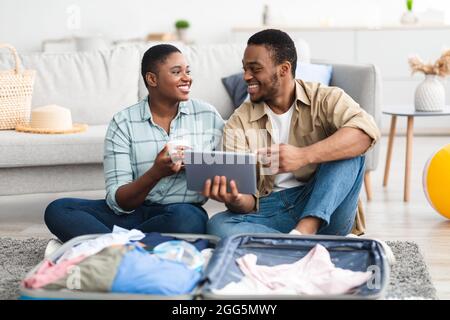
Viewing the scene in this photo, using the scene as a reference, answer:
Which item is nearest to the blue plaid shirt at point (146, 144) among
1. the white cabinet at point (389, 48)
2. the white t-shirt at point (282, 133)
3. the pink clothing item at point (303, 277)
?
the white t-shirt at point (282, 133)

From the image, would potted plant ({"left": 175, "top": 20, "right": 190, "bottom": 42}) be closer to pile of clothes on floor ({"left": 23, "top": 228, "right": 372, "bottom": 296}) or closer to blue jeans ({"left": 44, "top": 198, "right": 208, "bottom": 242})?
blue jeans ({"left": 44, "top": 198, "right": 208, "bottom": 242})

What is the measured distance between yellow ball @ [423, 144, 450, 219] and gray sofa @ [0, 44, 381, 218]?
1.41 feet

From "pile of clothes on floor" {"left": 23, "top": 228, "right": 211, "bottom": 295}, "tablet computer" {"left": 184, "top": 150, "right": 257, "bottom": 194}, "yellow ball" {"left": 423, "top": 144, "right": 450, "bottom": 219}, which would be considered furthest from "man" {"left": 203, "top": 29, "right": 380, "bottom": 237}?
"yellow ball" {"left": 423, "top": 144, "right": 450, "bottom": 219}

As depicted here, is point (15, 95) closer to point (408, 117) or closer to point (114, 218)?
point (114, 218)

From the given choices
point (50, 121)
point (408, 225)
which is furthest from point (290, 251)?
point (50, 121)

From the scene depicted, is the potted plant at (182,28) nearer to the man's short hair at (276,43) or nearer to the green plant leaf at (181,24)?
the green plant leaf at (181,24)

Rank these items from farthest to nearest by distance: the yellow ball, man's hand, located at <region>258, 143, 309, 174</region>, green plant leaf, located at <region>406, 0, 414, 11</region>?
green plant leaf, located at <region>406, 0, 414, 11</region> < the yellow ball < man's hand, located at <region>258, 143, 309, 174</region>

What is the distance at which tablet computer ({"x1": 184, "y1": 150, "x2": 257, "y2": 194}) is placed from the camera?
2.61 meters

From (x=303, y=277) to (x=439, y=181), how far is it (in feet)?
4.90

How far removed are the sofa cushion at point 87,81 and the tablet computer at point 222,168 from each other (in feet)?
5.96

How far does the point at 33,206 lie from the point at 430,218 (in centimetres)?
207

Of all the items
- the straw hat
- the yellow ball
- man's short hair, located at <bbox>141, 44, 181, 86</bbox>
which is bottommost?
the yellow ball

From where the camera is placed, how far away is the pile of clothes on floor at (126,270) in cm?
226

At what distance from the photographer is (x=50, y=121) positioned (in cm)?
400
